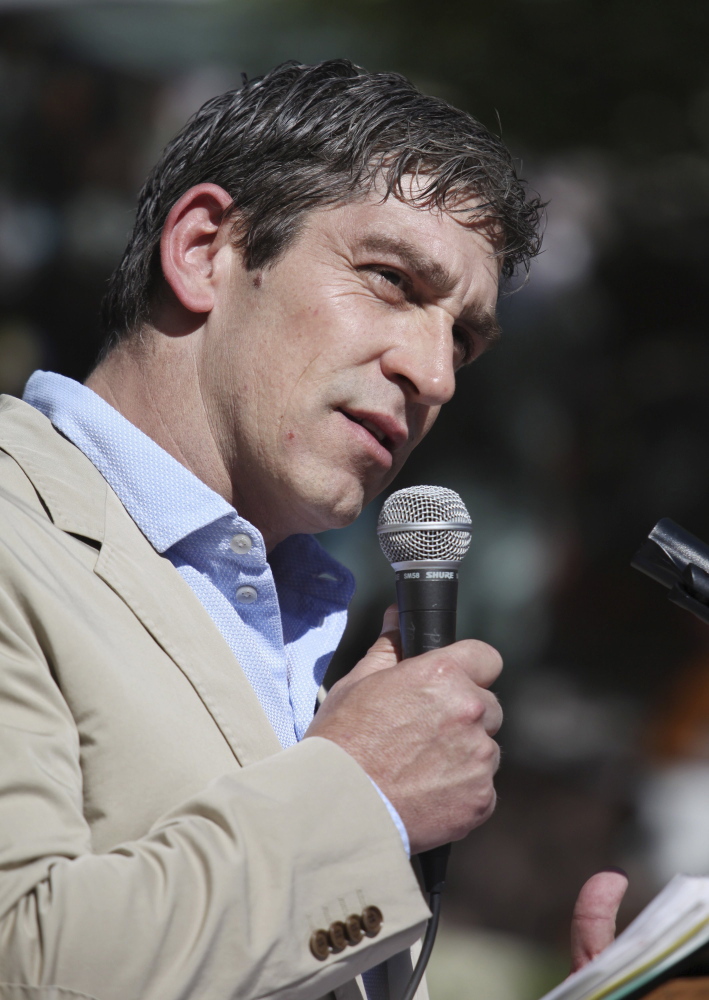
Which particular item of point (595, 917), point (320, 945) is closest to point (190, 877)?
point (320, 945)

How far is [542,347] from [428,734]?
3.80m

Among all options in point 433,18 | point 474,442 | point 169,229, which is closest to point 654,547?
point 169,229

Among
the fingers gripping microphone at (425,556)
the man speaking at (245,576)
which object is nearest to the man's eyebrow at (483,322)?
the man speaking at (245,576)

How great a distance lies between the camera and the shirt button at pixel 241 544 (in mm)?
1894

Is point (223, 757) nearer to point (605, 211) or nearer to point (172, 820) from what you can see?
point (172, 820)

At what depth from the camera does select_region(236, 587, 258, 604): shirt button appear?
191 cm

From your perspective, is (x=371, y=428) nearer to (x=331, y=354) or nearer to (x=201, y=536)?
(x=331, y=354)

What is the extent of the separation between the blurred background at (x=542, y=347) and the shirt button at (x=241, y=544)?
2.89 m

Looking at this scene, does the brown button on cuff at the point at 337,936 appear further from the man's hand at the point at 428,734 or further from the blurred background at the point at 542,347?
the blurred background at the point at 542,347

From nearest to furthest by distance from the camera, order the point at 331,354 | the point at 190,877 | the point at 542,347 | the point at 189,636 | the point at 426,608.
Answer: the point at 190,877 < the point at 189,636 < the point at 426,608 < the point at 331,354 < the point at 542,347

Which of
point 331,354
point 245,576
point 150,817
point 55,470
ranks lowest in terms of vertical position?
point 150,817

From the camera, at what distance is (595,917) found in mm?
1899

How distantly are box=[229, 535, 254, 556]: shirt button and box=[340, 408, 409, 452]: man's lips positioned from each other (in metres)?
0.33

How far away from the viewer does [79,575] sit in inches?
60.9
